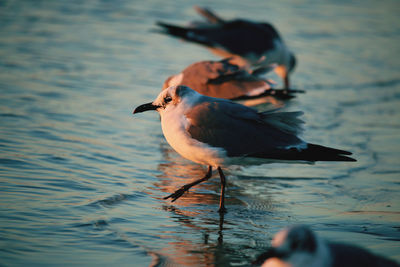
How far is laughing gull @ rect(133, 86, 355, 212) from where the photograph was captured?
15.1 ft

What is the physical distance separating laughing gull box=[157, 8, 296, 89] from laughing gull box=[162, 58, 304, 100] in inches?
69.7

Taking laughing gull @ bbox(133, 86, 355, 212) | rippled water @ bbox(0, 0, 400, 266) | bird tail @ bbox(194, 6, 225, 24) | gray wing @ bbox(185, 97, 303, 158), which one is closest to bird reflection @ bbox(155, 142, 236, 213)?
rippled water @ bbox(0, 0, 400, 266)

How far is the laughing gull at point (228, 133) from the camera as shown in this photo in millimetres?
4617

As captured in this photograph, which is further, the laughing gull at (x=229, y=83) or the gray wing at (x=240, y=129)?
the laughing gull at (x=229, y=83)

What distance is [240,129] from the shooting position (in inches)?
187

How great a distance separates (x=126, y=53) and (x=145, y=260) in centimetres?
717

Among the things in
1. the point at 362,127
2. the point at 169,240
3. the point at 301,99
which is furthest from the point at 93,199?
the point at 301,99

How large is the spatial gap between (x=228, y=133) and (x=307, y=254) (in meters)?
2.00

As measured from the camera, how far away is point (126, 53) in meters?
10.4

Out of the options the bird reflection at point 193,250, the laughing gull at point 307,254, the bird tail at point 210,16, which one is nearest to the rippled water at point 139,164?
the bird reflection at point 193,250

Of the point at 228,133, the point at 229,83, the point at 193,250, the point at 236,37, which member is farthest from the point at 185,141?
the point at 236,37

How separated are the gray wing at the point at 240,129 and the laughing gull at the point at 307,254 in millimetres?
1763

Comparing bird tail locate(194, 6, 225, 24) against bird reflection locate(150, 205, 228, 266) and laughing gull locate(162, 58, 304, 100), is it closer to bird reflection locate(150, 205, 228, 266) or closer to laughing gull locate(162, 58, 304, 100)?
laughing gull locate(162, 58, 304, 100)

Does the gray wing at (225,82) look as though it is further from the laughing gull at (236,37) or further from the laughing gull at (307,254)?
the laughing gull at (307,254)
